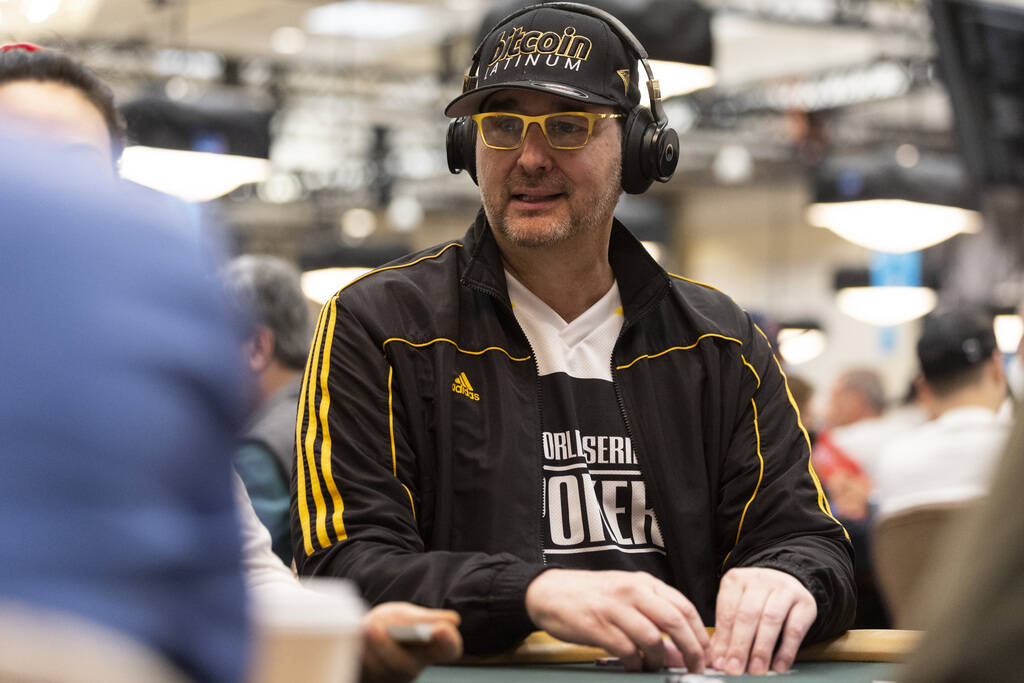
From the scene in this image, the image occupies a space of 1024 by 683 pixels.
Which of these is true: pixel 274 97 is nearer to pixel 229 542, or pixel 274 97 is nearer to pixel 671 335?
pixel 671 335

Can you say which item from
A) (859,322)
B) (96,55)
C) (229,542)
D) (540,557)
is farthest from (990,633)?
(859,322)

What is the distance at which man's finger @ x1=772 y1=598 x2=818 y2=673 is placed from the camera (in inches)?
64.6

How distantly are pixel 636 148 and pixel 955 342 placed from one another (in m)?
2.71

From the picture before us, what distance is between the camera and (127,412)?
0.61 m

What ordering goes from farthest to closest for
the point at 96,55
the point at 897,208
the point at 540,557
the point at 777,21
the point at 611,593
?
the point at 96,55 < the point at 777,21 < the point at 897,208 < the point at 540,557 < the point at 611,593

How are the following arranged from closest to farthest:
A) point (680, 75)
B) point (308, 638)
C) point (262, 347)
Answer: point (308, 638) → point (262, 347) → point (680, 75)

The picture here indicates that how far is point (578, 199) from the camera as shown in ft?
6.93

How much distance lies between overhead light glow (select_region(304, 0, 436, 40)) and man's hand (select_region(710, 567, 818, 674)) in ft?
39.3

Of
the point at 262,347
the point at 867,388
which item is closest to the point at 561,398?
the point at 262,347

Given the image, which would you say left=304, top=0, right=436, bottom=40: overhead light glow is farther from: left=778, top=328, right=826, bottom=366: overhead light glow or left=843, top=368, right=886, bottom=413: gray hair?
left=843, top=368, right=886, bottom=413: gray hair

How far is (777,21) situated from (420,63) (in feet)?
17.4

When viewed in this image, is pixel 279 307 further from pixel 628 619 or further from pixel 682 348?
pixel 628 619

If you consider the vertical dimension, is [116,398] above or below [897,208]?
below

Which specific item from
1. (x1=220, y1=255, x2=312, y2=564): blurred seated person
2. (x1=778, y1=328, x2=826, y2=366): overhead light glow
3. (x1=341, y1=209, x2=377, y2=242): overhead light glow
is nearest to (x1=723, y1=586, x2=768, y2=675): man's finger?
(x1=220, y1=255, x2=312, y2=564): blurred seated person
